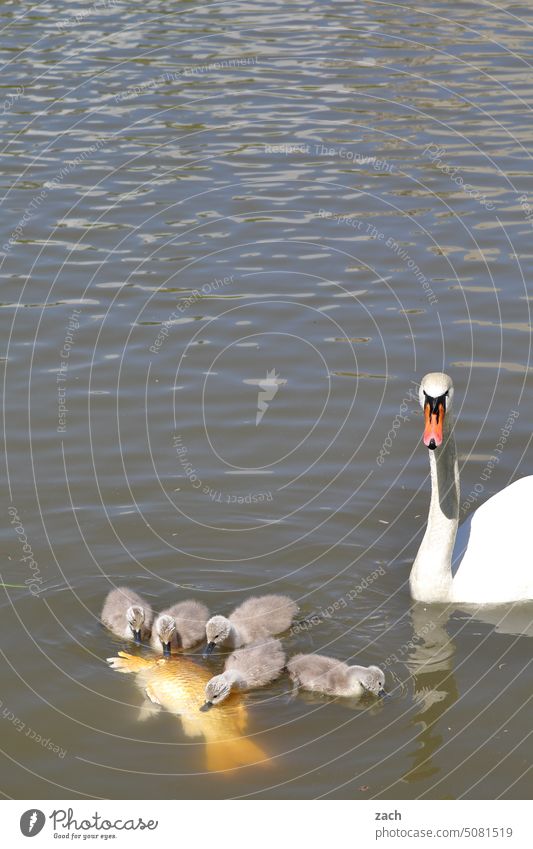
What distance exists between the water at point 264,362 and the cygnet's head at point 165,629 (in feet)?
1.21

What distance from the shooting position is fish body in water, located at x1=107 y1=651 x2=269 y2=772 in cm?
812

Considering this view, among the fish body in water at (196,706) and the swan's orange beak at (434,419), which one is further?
the swan's orange beak at (434,419)

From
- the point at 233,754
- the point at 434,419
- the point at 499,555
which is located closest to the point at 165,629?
the point at 233,754

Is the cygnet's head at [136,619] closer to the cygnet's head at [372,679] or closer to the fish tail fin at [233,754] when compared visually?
the fish tail fin at [233,754]

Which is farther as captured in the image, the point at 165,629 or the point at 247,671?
the point at 165,629

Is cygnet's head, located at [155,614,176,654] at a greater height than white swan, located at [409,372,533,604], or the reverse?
white swan, located at [409,372,533,604]

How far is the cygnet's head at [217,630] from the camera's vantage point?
8.91 metres

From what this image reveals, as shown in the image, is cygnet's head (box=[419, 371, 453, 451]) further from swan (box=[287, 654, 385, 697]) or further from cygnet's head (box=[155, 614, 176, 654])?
cygnet's head (box=[155, 614, 176, 654])

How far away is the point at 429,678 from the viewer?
8891mm

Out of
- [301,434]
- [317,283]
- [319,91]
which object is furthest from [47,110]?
[301,434]

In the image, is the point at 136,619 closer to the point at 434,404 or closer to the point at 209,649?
the point at 209,649

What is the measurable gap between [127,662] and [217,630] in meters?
0.66

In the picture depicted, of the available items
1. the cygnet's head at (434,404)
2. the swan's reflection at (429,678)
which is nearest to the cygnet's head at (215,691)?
the swan's reflection at (429,678)

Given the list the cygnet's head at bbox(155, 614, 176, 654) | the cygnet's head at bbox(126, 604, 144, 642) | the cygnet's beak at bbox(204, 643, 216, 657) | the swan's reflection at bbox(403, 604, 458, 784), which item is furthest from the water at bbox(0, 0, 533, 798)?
the cygnet's head at bbox(155, 614, 176, 654)
